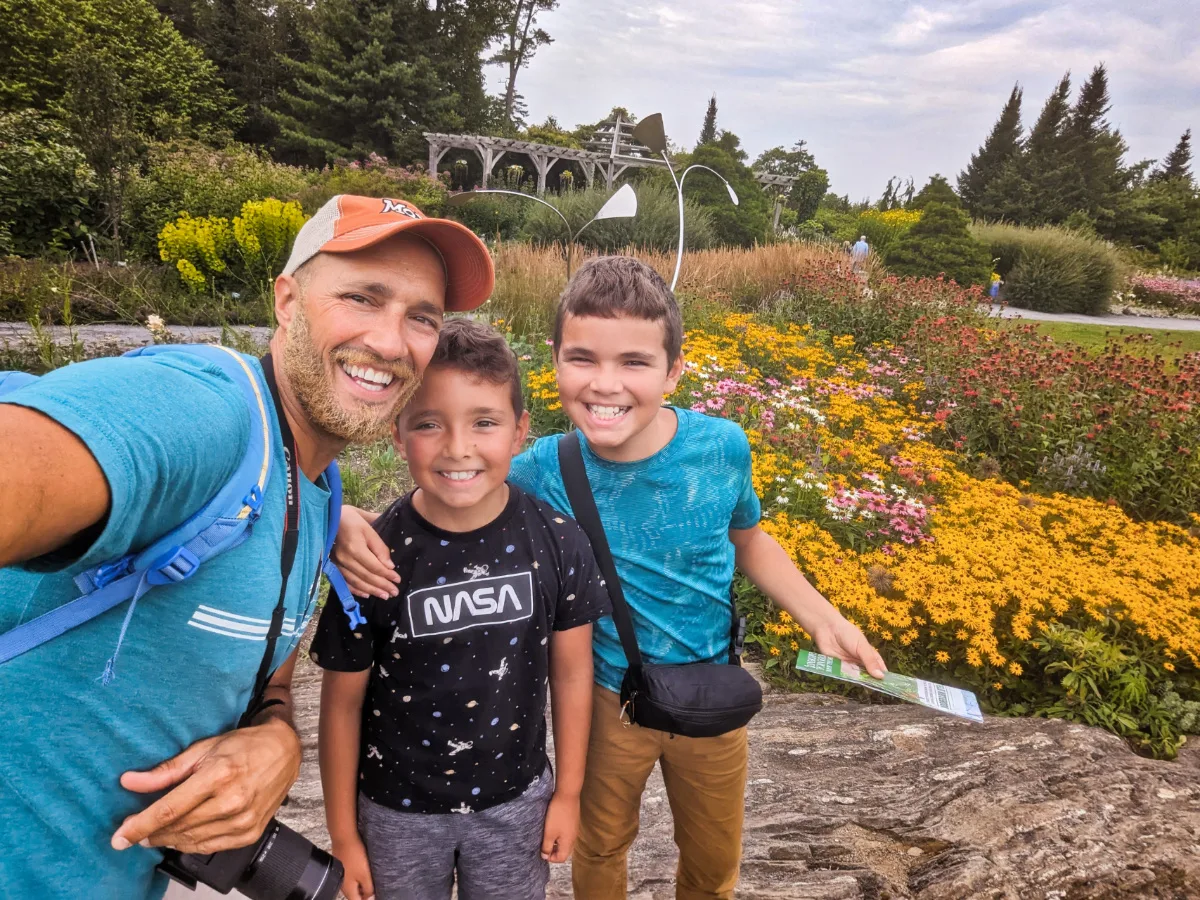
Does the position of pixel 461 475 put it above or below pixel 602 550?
above

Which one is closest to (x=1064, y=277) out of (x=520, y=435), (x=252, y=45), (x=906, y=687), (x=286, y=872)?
(x=906, y=687)

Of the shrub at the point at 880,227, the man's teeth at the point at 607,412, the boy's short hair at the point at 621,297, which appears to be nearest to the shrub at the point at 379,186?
the boy's short hair at the point at 621,297

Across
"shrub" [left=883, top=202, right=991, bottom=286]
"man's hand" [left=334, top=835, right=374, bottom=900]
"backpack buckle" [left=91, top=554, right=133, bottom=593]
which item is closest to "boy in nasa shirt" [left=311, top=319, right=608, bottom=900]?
"man's hand" [left=334, top=835, right=374, bottom=900]

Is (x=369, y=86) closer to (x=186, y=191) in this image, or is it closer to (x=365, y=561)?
(x=186, y=191)

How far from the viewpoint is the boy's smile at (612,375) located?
1427mm

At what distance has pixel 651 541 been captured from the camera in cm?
151

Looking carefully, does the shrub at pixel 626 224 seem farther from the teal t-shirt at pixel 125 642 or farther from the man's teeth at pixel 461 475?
the teal t-shirt at pixel 125 642

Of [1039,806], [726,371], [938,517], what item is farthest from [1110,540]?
[726,371]

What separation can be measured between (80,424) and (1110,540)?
432 centimetres

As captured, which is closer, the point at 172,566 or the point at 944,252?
the point at 172,566

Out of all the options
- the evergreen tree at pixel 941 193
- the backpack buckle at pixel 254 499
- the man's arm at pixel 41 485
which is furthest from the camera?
the evergreen tree at pixel 941 193

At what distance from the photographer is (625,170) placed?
22219 millimetres

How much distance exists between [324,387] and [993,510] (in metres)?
3.67

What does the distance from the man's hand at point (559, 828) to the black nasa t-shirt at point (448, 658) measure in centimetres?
13
